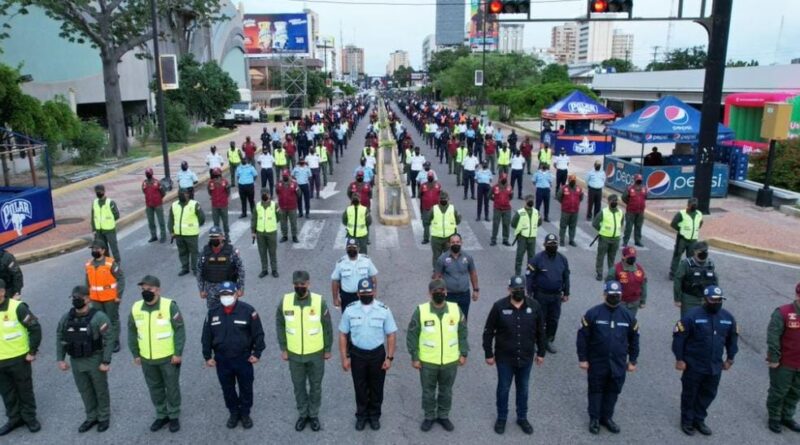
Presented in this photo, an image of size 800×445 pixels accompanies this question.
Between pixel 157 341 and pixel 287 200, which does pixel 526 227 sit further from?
pixel 157 341

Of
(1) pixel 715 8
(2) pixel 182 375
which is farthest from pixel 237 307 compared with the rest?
(1) pixel 715 8

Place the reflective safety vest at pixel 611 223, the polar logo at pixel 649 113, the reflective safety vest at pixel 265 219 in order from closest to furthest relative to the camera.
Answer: the reflective safety vest at pixel 611 223, the reflective safety vest at pixel 265 219, the polar logo at pixel 649 113

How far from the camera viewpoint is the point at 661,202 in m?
18.2

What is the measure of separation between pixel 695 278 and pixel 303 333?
4862 mm

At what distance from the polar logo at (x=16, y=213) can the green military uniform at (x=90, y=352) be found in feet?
30.0

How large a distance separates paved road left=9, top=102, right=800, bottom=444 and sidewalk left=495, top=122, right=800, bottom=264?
83cm

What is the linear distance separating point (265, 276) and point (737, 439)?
25.5 ft

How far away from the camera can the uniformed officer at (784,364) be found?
6.07 metres

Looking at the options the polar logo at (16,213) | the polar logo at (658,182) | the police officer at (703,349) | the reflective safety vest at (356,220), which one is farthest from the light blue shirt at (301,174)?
the police officer at (703,349)

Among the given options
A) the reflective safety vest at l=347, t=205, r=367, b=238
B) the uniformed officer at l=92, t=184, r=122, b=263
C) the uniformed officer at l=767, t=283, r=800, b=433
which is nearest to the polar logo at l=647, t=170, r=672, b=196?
the reflective safety vest at l=347, t=205, r=367, b=238

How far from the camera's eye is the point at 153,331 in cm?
597

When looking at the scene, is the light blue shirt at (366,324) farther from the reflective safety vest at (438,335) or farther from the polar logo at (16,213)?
the polar logo at (16,213)

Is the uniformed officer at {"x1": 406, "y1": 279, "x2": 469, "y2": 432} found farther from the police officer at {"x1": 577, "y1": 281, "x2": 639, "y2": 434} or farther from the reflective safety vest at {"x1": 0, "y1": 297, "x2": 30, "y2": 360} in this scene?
the reflective safety vest at {"x1": 0, "y1": 297, "x2": 30, "y2": 360}

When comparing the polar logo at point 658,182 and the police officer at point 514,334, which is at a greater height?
the police officer at point 514,334
